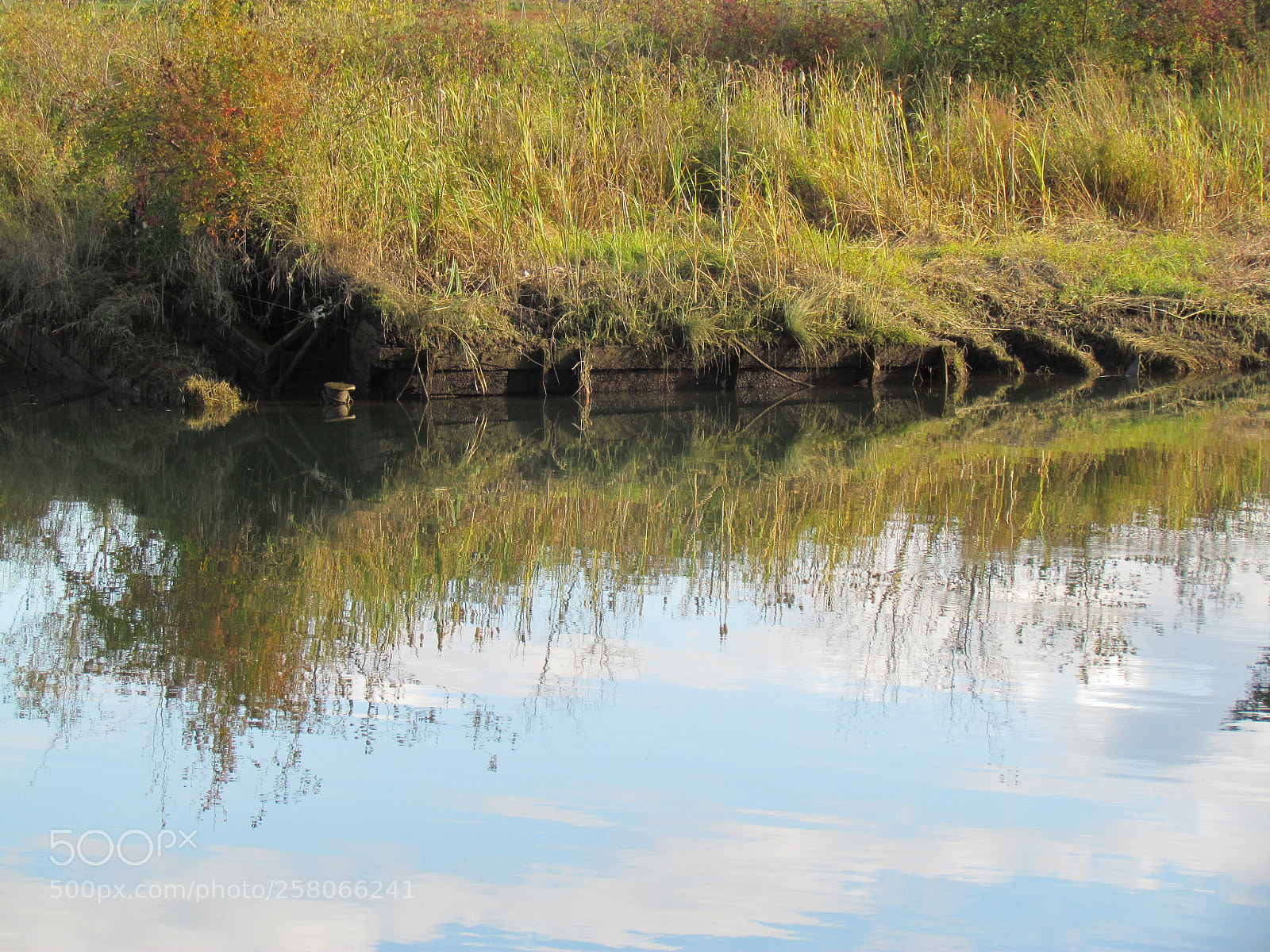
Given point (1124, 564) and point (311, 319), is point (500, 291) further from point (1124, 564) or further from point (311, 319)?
point (1124, 564)

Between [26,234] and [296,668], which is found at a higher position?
[26,234]

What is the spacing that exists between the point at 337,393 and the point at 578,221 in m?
3.07

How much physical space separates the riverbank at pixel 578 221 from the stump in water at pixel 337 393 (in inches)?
16.9

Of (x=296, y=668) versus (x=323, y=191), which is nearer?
(x=296, y=668)

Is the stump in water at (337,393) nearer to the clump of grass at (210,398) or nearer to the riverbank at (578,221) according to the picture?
the riverbank at (578,221)

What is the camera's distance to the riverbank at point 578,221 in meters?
9.70

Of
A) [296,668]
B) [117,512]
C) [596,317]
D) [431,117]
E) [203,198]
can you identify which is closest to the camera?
[296,668]

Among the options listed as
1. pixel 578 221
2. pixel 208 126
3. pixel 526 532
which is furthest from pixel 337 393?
pixel 526 532

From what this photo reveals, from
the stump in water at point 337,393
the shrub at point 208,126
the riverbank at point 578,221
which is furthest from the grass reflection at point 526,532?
→ the shrub at point 208,126

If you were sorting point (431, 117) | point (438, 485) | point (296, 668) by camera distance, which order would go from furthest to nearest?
point (431, 117), point (438, 485), point (296, 668)

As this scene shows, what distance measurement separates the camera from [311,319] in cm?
988

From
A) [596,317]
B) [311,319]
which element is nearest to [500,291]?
[596,317]

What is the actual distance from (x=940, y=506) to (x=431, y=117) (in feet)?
23.2

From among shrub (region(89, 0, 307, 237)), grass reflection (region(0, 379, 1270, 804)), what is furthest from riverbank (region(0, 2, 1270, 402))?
grass reflection (region(0, 379, 1270, 804))
